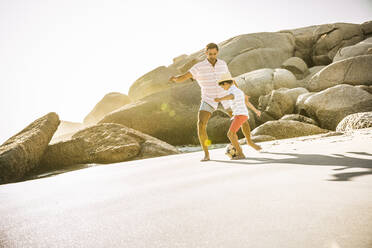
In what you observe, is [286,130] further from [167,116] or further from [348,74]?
[167,116]

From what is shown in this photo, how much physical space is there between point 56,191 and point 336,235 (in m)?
2.17

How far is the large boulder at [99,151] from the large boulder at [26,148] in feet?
0.85

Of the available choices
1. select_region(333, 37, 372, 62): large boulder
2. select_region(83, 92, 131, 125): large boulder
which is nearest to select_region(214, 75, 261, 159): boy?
select_region(333, 37, 372, 62): large boulder

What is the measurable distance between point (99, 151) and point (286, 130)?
473 cm

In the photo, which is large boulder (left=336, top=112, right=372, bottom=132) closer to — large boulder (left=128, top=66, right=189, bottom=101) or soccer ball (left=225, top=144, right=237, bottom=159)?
soccer ball (left=225, top=144, right=237, bottom=159)

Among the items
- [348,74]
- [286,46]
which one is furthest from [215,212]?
[286,46]

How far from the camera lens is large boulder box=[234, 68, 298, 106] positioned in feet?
36.9

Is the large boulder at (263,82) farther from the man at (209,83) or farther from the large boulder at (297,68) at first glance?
the man at (209,83)

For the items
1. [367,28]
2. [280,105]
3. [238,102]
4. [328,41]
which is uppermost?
[367,28]

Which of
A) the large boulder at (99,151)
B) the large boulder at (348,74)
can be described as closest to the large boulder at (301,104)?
the large boulder at (348,74)

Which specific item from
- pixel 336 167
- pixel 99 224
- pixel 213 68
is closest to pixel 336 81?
pixel 213 68

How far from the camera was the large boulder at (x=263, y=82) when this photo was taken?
11.3 meters

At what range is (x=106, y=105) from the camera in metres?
29.8

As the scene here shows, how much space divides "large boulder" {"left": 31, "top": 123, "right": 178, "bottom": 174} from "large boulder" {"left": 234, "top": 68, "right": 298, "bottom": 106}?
693 centimetres
